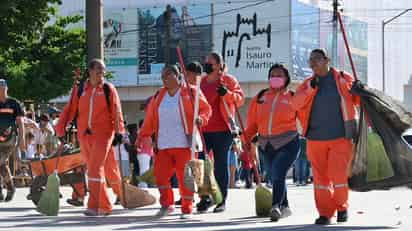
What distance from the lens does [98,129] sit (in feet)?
40.7

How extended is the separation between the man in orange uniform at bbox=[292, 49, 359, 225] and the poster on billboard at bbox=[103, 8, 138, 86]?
44711mm

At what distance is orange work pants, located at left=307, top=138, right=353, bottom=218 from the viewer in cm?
1138

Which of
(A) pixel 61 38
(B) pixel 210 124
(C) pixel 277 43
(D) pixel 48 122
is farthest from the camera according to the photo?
(C) pixel 277 43

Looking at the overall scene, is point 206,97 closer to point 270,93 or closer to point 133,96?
point 270,93

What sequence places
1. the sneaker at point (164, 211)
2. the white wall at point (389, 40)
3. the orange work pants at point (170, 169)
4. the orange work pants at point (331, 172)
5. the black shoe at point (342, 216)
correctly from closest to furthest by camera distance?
the orange work pants at point (331, 172)
the black shoe at point (342, 216)
the orange work pants at point (170, 169)
the sneaker at point (164, 211)
the white wall at point (389, 40)

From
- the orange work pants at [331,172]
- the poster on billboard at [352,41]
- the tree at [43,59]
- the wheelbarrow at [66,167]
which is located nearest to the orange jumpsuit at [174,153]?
the orange work pants at [331,172]

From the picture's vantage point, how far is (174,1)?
5562cm

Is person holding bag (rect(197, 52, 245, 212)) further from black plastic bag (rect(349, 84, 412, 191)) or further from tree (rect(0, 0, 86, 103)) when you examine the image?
tree (rect(0, 0, 86, 103))

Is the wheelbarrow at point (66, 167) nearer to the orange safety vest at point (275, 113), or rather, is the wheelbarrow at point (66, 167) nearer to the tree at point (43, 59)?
the orange safety vest at point (275, 113)

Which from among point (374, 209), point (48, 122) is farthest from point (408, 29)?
point (374, 209)

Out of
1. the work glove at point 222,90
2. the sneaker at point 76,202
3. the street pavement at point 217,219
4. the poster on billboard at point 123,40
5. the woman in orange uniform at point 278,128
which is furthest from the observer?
the poster on billboard at point 123,40

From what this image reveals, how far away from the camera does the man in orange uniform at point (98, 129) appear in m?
12.4

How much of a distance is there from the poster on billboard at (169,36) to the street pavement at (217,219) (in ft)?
127

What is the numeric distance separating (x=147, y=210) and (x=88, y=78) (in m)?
2.07
